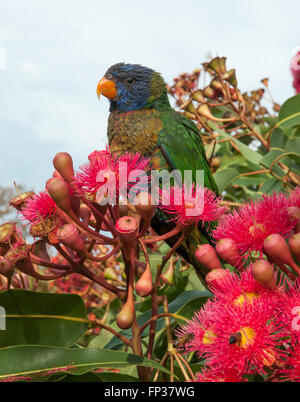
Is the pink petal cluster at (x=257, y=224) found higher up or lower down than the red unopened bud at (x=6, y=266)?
higher up

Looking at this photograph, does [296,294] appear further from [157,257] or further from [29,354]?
[157,257]

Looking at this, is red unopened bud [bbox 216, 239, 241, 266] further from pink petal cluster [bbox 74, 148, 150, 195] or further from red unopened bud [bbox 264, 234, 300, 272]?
pink petal cluster [bbox 74, 148, 150, 195]

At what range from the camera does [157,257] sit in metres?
2.09

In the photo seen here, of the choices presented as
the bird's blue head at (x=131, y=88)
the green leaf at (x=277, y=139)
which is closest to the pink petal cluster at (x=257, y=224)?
the green leaf at (x=277, y=139)

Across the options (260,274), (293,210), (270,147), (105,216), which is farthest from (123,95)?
(260,274)

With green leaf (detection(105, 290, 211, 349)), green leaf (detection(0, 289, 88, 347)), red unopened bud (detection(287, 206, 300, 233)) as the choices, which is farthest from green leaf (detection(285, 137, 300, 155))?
green leaf (detection(0, 289, 88, 347))

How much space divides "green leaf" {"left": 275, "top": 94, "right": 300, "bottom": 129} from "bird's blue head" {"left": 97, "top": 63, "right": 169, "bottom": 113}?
630mm

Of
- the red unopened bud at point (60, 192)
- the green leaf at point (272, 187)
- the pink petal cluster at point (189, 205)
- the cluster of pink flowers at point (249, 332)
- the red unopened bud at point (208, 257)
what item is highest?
the green leaf at point (272, 187)

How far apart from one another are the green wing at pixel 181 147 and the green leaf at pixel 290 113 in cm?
40

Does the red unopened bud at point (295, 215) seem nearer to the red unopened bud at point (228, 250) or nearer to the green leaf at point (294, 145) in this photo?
the red unopened bud at point (228, 250)

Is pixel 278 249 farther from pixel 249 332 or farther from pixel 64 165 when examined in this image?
pixel 64 165

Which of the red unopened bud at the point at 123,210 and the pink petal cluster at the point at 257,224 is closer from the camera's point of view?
the pink petal cluster at the point at 257,224

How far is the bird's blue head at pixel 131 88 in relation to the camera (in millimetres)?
2184

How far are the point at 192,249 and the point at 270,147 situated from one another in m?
0.65
